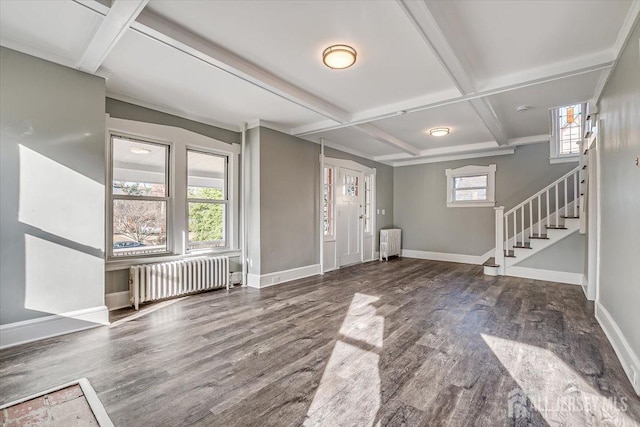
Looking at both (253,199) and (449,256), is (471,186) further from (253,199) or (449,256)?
(253,199)

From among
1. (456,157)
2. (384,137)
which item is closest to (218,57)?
(384,137)

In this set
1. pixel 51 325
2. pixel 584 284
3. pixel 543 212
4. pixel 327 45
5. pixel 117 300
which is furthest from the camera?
pixel 543 212

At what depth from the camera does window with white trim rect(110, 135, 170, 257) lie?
12.1ft

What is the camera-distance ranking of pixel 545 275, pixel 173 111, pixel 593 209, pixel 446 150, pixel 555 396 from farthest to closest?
pixel 446 150 < pixel 545 275 < pixel 173 111 < pixel 593 209 < pixel 555 396

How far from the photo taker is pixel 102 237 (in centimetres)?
314

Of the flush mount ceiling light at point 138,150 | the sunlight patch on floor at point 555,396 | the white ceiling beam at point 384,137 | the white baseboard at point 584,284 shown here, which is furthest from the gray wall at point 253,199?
the white baseboard at point 584,284

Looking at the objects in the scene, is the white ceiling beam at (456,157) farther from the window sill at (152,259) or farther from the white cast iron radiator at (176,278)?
the white cast iron radiator at (176,278)

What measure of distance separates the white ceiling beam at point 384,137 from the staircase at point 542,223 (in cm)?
218

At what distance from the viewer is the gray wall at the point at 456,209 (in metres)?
6.13

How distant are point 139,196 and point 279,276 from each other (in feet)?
7.94

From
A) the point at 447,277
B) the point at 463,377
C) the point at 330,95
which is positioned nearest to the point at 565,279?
the point at 447,277

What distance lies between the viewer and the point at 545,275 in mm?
5141

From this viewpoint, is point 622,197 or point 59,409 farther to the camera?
point 622,197

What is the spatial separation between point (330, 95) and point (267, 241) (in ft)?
8.09
